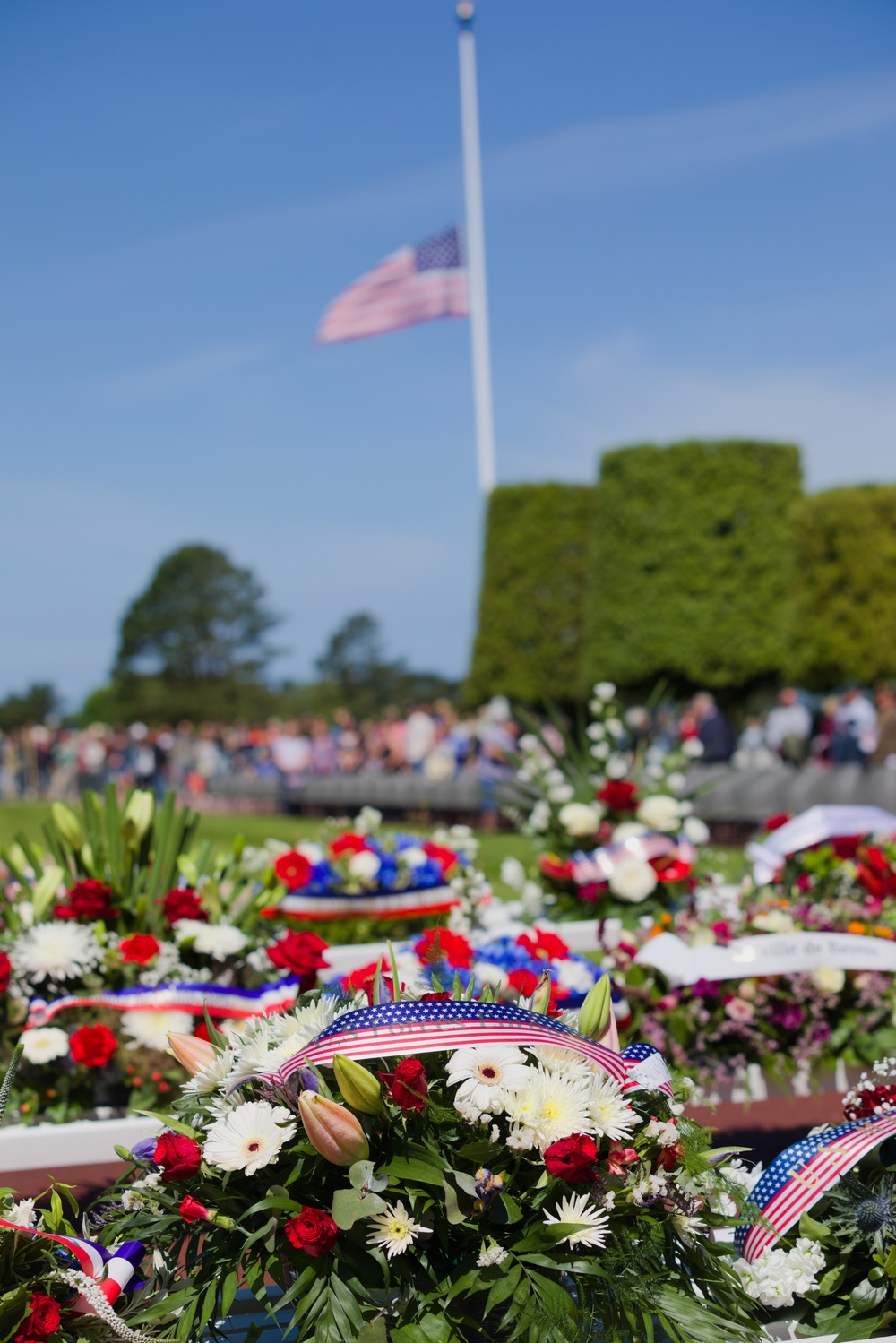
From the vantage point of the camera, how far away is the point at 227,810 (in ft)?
80.1

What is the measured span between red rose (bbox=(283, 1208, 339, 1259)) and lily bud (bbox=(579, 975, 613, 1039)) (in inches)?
21.4

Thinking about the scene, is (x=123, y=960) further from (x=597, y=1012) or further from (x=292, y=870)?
(x=597, y=1012)

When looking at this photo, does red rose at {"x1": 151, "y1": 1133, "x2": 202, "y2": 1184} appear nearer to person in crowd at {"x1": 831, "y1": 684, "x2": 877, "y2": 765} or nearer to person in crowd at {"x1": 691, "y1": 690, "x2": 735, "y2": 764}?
person in crowd at {"x1": 691, "y1": 690, "x2": 735, "y2": 764}

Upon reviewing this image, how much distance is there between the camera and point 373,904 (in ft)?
17.1

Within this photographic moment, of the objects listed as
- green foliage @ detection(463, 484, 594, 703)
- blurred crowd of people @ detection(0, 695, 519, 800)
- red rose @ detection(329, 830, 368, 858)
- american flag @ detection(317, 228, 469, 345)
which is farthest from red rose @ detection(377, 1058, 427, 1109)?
green foliage @ detection(463, 484, 594, 703)

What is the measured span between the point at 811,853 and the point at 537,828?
1471 mm

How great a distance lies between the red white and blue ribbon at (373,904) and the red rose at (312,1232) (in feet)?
10.7

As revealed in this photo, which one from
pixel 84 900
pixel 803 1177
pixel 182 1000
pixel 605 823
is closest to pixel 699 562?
pixel 605 823

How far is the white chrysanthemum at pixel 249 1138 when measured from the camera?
66.2 inches

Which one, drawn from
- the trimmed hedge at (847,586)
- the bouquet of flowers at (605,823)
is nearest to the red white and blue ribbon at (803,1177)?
the bouquet of flowers at (605,823)

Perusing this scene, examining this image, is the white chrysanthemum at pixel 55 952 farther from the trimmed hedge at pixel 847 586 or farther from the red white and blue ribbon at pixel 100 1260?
the trimmed hedge at pixel 847 586

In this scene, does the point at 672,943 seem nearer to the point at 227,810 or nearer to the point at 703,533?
the point at 227,810

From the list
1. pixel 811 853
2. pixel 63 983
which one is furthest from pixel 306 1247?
pixel 811 853

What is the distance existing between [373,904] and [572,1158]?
3622 millimetres
